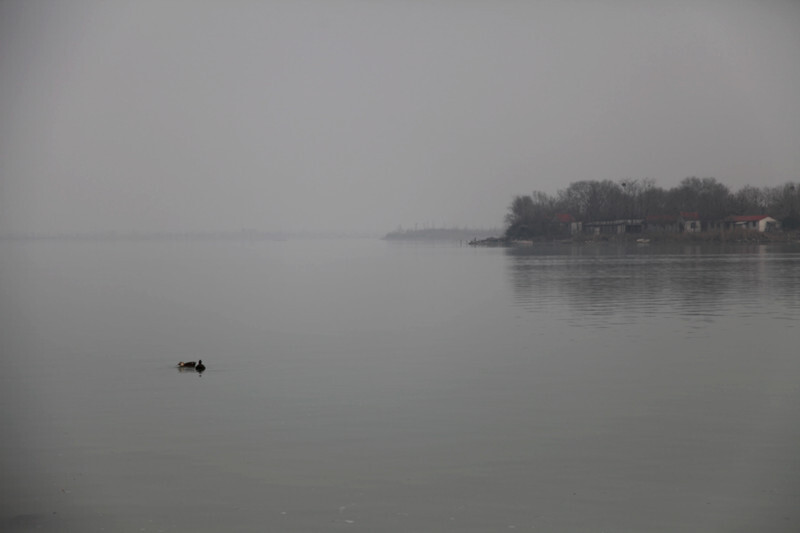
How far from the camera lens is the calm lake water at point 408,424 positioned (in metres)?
10.4

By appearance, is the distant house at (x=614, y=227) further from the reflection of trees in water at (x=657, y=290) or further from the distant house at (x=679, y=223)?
the reflection of trees in water at (x=657, y=290)

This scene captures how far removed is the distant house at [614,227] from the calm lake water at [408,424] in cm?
15210

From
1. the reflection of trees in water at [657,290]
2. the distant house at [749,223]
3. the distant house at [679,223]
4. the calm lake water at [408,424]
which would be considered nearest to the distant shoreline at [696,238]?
the distant house at [749,223]

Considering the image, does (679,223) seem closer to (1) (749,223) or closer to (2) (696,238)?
(1) (749,223)

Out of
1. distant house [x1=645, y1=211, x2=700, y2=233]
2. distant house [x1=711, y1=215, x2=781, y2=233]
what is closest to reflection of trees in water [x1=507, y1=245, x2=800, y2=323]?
distant house [x1=711, y1=215, x2=781, y2=233]

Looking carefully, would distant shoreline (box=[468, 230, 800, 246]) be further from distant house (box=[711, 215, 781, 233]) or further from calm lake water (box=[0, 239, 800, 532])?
calm lake water (box=[0, 239, 800, 532])

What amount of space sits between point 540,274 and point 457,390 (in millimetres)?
45157

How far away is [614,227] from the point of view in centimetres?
18538

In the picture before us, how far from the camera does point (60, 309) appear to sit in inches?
1494

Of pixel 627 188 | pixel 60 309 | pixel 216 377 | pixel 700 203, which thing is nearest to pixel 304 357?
pixel 216 377

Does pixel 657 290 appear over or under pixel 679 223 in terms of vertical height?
under

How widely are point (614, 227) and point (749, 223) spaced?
30.4m

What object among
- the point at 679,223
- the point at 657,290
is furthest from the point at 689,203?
the point at 657,290

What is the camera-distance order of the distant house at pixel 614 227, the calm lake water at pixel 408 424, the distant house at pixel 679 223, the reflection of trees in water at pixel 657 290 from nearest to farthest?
the calm lake water at pixel 408 424
the reflection of trees in water at pixel 657 290
the distant house at pixel 679 223
the distant house at pixel 614 227
